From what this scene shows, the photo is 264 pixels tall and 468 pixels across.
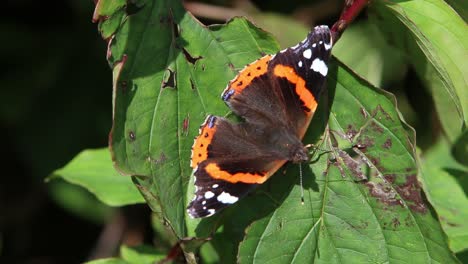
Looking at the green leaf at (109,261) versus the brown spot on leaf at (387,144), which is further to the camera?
the green leaf at (109,261)

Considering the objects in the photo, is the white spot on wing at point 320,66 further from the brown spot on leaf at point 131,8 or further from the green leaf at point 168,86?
the brown spot on leaf at point 131,8

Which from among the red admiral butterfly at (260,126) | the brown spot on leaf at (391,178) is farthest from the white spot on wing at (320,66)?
the brown spot on leaf at (391,178)

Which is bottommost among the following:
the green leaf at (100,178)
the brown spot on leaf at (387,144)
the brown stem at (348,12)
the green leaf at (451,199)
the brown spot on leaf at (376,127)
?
the green leaf at (100,178)


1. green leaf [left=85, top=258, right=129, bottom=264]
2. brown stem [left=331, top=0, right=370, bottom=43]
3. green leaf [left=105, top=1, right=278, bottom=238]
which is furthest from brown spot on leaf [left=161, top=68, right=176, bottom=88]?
green leaf [left=85, top=258, right=129, bottom=264]

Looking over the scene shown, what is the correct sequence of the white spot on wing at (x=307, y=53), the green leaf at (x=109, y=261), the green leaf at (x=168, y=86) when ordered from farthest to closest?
the green leaf at (x=109, y=261) → the white spot on wing at (x=307, y=53) → the green leaf at (x=168, y=86)

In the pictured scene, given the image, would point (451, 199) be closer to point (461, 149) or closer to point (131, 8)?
point (461, 149)

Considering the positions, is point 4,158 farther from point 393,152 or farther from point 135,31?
point 393,152

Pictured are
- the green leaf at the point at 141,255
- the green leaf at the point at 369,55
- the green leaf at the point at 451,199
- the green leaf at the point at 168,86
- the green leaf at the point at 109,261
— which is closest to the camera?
the green leaf at the point at 168,86

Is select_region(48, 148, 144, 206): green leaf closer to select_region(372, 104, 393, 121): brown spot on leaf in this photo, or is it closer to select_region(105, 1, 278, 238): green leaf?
select_region(105, 1, 278, 238): green leaf
